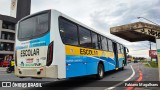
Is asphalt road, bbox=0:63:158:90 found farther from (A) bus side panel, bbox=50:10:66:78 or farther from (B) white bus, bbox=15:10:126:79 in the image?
(A) bus side panel, bbox=50:10:66:78

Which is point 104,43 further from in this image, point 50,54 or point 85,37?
point 50,54

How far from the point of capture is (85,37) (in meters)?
10.2

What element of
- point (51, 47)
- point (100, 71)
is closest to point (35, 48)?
point (51, 47)

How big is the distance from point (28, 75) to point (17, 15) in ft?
188

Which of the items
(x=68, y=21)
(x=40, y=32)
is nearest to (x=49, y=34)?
(x=40, y=32)

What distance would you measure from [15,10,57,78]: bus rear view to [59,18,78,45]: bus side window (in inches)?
24.0

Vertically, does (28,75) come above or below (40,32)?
below

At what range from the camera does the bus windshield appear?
8.02m

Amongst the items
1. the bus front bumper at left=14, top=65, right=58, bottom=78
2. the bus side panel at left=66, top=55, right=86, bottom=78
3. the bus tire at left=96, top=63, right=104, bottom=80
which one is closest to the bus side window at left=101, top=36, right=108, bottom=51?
the bus tire at left=96, top=63, right=104, bottom=80

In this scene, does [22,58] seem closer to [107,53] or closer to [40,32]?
[40,32]

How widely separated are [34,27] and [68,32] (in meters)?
1.53

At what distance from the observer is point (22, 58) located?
27.6 feet

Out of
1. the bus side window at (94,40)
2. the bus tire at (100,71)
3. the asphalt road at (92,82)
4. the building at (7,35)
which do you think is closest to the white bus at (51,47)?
the asphalt road at (92,82)

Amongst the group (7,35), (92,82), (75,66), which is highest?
(7,35)
